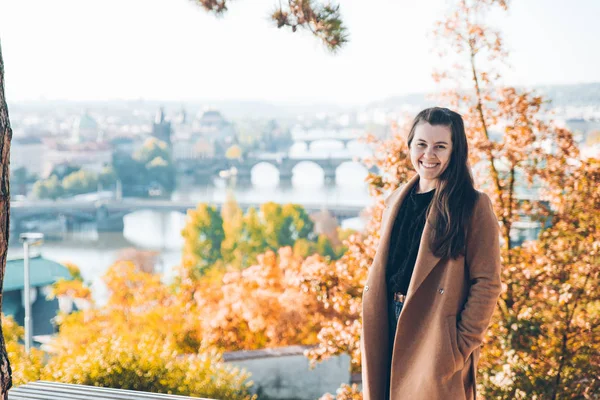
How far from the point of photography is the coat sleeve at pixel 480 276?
1.12 m

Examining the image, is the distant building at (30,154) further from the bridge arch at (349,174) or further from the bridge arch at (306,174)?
the bridge arch at (349,174)

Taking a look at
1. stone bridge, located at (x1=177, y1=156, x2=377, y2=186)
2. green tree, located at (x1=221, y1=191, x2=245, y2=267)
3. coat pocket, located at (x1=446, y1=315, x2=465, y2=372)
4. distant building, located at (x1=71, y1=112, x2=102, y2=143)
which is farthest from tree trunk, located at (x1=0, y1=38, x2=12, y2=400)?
distant building, located at (x1=71, y1=112, x2=102, y2=143)

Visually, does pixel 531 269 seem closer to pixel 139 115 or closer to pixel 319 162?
pixel 319 162

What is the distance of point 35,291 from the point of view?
47.9ft

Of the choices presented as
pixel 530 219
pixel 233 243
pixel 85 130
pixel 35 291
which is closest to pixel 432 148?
pixel 530 219

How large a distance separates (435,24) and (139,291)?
7.99 metres

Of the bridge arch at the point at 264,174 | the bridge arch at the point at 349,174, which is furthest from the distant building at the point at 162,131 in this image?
the bridge arch at the point at 349,174

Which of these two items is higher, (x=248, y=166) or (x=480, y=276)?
(x=480, y=276)

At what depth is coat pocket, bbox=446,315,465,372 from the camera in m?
1.12

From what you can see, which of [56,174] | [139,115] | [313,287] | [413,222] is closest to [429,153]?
[413,222]

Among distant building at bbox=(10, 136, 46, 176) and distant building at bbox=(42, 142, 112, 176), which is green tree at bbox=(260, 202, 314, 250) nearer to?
distant building at bbox=(42, 142, 112, 176)

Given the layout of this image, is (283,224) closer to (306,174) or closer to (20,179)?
(306,174)

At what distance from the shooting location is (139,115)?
2901 inches

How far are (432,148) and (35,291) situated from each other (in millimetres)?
14644
